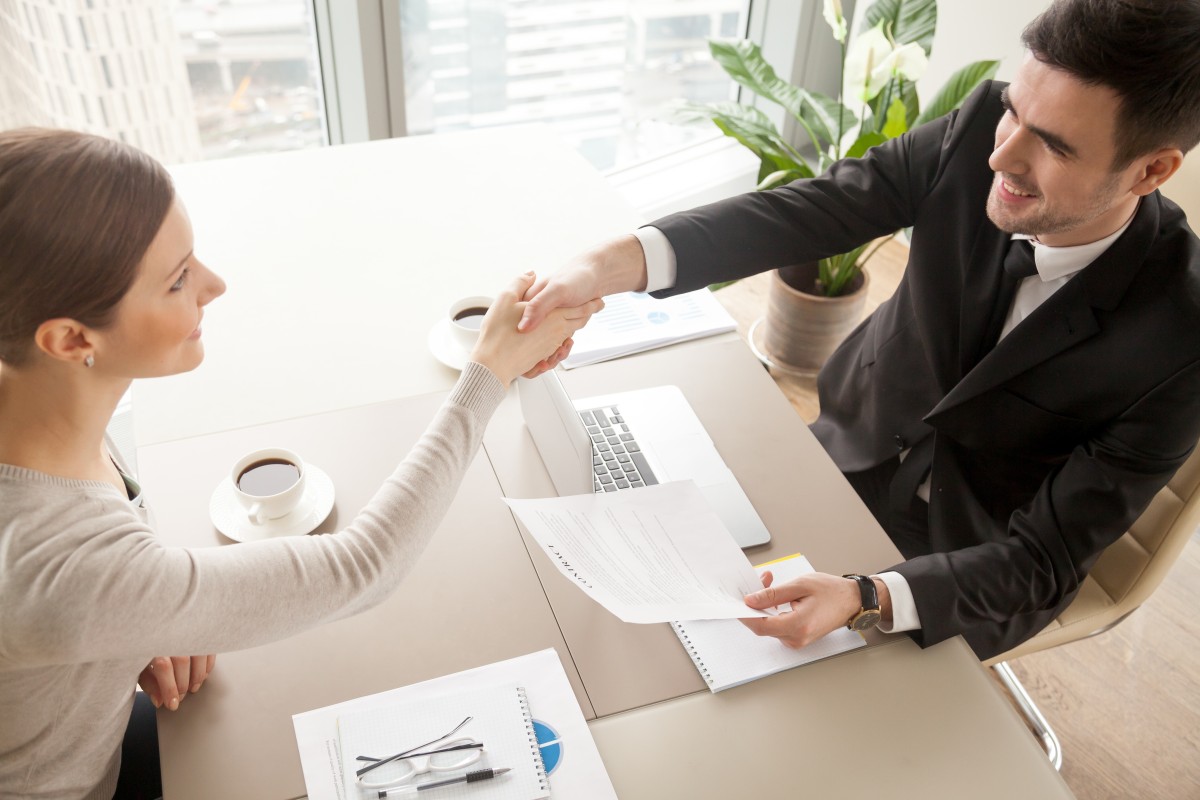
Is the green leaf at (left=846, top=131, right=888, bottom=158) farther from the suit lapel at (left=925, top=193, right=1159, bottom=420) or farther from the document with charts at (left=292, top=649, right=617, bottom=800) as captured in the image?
the document with charts at (left=292, top=649, right=617, bottom=800)

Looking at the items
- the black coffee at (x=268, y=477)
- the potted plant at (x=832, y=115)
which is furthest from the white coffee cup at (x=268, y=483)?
the potted plant at (x=832, y=115)

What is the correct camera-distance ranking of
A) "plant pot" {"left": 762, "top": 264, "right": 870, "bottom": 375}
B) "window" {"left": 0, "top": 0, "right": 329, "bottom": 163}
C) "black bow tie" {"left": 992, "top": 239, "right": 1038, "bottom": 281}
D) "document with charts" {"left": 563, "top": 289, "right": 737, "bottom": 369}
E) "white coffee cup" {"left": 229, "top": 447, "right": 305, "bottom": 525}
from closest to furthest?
"white coffee cup" {"left": 229, "top": 447, "right": 305, "bottom": 525} < "black bow tie" {"left": 992, "top": 239, "right": 1038, "bottom": 281} < "document with charts" {"left": 563, "top": 289, "right": 737, "bottom": 369} < "window" {"left": 0, "top": 0, "right": 329, "bottom": 163} < "plant pot" {"left": 762, "top": 264, "right": 870, "bottom": 375}

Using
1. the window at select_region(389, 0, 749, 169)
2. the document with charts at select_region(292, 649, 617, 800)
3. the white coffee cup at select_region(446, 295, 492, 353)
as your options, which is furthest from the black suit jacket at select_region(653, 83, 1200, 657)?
the window at select_region(389, 0, 749, 169)

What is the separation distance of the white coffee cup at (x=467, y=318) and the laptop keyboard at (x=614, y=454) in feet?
0.70

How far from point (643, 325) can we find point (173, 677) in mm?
890

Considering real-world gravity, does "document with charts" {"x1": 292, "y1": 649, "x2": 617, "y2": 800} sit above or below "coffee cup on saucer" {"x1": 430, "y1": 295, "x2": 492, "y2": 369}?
below

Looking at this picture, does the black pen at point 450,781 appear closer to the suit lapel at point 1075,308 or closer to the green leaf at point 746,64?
the suit lapel at point 1075,308

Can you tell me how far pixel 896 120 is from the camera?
7.32 ft

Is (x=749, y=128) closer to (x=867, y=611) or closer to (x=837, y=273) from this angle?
(x=837, y=273)

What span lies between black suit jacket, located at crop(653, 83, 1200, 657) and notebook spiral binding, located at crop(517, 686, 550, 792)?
48 cm

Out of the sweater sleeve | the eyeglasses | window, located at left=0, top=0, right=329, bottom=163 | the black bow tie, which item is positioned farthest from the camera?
window, located at left=0, top=0, right=329, bottom=163

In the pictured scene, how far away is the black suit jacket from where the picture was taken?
1250mm

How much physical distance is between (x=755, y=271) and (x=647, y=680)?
0.80m

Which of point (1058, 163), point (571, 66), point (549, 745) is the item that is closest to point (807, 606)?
point (549, 745)
